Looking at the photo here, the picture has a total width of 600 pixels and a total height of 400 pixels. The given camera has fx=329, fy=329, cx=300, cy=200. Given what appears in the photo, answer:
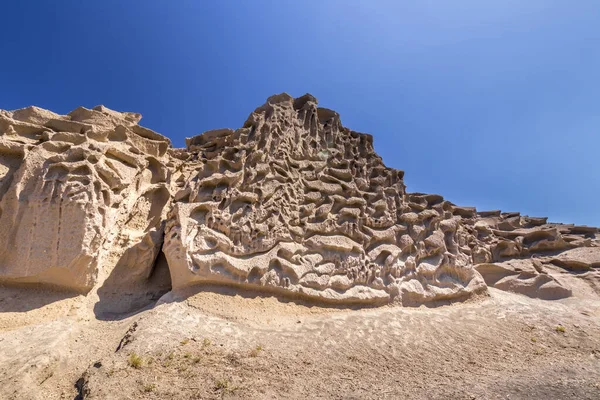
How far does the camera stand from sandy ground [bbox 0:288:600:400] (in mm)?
4566

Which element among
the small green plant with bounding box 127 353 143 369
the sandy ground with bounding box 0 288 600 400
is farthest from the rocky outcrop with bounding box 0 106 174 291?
the small green plant with bounding box 127 353 143 369

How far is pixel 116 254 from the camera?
705 centimetres

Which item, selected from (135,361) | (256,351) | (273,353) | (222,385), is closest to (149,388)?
(135,361)

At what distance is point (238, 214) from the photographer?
7578mm

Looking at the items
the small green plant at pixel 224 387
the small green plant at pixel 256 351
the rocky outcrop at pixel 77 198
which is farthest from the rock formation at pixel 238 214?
the small green plant at pixel 224 387

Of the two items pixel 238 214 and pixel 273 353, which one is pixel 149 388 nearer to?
pixel 273 353

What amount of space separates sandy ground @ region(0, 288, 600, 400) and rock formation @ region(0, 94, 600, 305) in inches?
24.6

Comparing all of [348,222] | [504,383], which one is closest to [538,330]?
[504,383]

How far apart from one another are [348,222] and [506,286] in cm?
620

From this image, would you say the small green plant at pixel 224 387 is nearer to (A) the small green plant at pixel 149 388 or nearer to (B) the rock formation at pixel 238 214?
(A) the small green plant at pixel 149 388

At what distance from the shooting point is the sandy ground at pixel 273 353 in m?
4.57

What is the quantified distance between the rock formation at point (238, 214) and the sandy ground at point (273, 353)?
0.62m

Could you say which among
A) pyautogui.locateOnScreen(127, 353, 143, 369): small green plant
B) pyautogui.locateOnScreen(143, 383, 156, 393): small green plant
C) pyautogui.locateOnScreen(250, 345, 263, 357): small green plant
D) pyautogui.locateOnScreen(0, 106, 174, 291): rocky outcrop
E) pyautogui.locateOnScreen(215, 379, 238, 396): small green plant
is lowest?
pyautogui.locateOnScreen(143, 383, 156, 393): small green plant

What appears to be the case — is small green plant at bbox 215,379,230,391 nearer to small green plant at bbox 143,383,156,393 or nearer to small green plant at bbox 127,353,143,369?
small green plant at bbox 143,383,156,393
